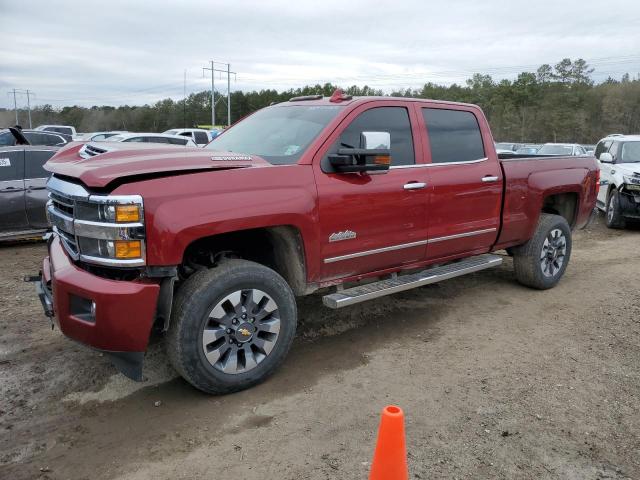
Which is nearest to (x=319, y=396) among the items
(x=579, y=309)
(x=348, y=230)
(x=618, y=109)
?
(x=348, y=230)

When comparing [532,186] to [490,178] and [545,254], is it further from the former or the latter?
[545,254]

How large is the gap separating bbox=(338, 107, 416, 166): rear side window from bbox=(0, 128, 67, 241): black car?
5588 millimetres

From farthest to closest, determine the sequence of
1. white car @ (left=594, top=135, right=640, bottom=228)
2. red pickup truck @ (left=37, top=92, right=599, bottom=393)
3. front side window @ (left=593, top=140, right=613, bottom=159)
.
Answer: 1. front side window @ (left=593, top=140, right=613, bottom=159)
2. white car @ (left=594, top=135, right=640, bottom=228)
3. red pickup truck @ (left=37, top=92, right=599, bottom=393)

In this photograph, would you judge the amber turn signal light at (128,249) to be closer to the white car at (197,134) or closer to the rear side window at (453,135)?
the rear side window at (453,135)

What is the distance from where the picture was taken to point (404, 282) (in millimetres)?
4395

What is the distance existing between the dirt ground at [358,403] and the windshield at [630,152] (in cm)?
692

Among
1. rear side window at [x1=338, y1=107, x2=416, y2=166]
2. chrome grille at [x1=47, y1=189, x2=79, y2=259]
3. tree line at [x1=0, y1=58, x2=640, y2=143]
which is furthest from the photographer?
tree line at [x1=0, y1=58, x2=640, y2=143]

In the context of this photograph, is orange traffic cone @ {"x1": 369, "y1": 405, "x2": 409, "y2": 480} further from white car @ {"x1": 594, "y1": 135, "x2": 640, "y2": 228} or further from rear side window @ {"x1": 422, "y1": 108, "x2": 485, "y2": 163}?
white car @ {"x1": 594, "y1": 135, "x2": 640, "y2": 228}

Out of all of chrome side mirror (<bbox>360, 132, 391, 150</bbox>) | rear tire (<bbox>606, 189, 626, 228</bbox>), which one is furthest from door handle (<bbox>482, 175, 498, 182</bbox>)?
rear tire (<bbox>606, 189, 626, 228</bbox>)

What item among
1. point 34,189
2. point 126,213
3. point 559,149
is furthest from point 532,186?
point 559,149

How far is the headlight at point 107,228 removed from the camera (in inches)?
117

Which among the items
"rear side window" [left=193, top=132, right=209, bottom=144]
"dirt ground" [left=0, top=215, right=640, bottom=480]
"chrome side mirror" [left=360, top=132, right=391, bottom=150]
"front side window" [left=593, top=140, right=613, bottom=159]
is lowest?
"dirt ground" [left=0, top=215, right=640, bottom=480]

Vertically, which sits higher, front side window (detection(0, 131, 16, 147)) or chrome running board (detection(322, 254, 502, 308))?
front side window (detection(0, 131, 16, 147))

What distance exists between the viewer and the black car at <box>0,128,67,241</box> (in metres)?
7.59
